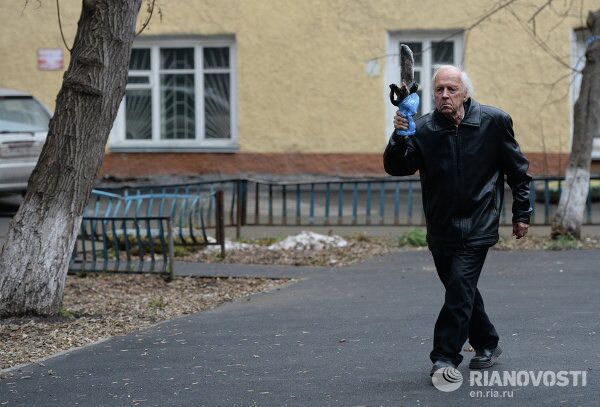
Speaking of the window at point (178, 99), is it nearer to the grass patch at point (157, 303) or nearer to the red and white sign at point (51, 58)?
the red and white sign at point (51, 58)

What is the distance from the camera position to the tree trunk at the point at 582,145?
13.4 m

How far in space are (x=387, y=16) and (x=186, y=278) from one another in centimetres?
858

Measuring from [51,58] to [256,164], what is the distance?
3.77m

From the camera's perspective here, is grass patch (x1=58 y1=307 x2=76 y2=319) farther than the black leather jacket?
Yes

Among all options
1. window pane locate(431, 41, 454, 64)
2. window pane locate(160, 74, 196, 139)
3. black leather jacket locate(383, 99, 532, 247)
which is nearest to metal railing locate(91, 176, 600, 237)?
window pane locate(160, 74, 196, 139)

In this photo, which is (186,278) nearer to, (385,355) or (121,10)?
(121,10)

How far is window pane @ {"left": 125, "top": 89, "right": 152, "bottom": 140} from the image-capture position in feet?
65.9

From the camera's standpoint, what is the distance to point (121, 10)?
29.9 feet

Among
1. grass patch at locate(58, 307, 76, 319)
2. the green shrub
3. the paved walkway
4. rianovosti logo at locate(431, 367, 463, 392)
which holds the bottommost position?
grass patch at locate(58, 307, 76, 319)

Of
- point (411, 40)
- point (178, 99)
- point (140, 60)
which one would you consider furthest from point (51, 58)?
point (411, 40)

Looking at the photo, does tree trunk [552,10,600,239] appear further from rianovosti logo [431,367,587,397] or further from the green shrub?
rianovosti logo [431,367,587,397]

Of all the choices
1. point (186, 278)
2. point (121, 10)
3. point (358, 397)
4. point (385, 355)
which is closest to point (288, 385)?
point (358, 397)

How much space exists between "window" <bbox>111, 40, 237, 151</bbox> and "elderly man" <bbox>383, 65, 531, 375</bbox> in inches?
523

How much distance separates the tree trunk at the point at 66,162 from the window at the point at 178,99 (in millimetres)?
10539
